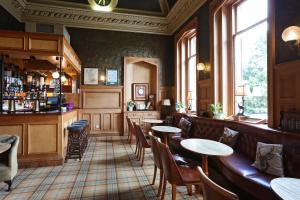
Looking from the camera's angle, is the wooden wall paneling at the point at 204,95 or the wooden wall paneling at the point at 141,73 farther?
the wooden wall paneling at the point at 141,73

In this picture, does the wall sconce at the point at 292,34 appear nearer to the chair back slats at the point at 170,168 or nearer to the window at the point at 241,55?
the window at the point at 241,55

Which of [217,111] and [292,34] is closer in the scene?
[292,34]

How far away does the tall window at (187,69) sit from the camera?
22.0 feet

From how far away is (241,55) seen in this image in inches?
179

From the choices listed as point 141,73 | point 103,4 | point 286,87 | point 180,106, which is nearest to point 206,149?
point 286,87

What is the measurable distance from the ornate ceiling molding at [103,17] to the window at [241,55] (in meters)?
1.56

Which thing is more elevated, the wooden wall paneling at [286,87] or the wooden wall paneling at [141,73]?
the wooden wall paneling at [141,73]

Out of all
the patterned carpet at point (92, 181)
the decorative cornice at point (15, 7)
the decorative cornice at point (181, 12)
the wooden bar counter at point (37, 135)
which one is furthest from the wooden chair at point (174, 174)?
the decorative cornice at point (15, 7)

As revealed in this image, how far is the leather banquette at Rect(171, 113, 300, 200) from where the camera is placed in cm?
228

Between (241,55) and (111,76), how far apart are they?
476 cm

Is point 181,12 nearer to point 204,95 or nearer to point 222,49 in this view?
point 222,49

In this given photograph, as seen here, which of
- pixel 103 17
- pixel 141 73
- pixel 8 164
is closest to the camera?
pixel 8 164

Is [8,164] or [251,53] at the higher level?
[251,53]

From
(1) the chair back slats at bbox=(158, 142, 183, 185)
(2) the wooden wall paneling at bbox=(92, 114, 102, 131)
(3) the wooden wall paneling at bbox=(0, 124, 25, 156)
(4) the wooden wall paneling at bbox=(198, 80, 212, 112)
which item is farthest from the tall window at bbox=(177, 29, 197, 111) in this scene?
(3) the wooden wall paneling at bbox=(0, 124, 25, 156)
